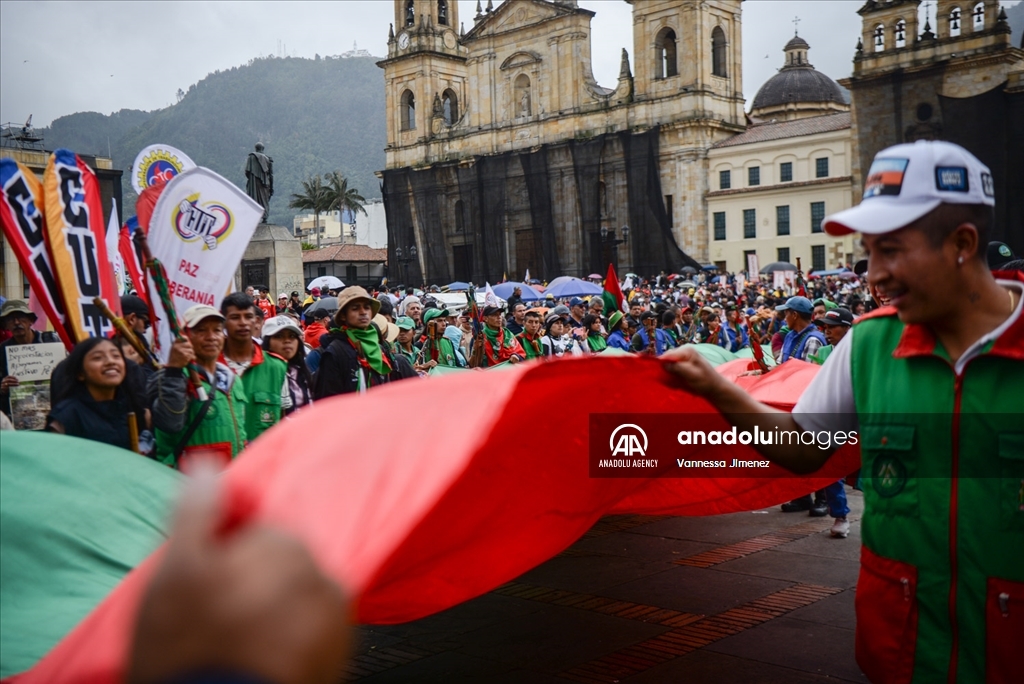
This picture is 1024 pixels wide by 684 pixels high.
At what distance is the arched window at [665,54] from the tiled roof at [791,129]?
16.1 ft

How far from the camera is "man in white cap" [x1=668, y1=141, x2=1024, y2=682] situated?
6.63 ft

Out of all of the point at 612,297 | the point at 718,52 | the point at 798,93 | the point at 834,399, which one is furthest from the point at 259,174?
the point at 798,93

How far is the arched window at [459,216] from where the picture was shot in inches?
2271

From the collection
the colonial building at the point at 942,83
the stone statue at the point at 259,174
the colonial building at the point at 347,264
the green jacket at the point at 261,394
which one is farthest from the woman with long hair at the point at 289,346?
the colonial building at the point at 347,264

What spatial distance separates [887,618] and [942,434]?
438mm

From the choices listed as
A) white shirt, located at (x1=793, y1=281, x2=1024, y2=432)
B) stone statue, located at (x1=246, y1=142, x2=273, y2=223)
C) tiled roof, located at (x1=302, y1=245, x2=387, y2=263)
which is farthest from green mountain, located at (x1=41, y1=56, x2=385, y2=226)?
white shirt, located at (x1=793, y1=281, x2=1024, y2=432)

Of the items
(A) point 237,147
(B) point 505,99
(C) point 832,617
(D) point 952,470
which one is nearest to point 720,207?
(B) point 505,99

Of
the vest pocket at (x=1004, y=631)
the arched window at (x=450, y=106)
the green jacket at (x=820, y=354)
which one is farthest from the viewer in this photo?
the arched window at (x=450, y=106)

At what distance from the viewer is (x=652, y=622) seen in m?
5.39

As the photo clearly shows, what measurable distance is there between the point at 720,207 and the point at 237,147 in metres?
123

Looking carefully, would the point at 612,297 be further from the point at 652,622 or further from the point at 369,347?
the point at 652,622

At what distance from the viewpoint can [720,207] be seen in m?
51.1

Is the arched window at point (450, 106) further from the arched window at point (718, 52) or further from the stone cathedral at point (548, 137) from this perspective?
the arched window at point (718, 52)

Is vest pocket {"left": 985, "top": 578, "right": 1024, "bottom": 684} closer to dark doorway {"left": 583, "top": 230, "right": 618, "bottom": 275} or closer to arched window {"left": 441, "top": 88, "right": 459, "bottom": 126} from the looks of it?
dark doorway {"left": 583, "top": 230, "right": 618, "bottom": 275}
